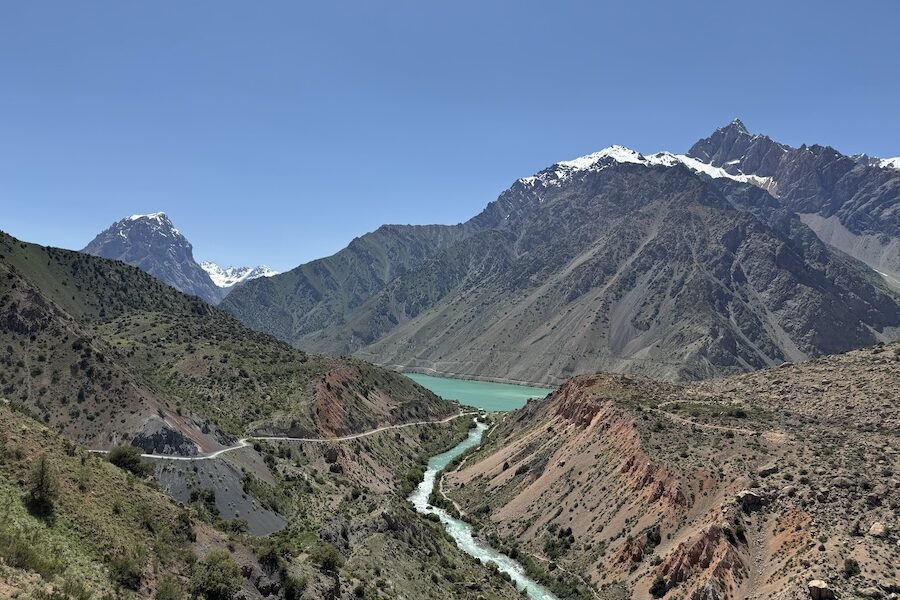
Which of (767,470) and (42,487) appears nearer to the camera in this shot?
(42,487)

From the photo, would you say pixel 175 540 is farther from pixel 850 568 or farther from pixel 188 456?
pixel 850 568

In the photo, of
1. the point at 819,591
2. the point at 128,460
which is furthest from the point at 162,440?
the point at 819,591

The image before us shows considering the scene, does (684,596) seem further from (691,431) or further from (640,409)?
(640,409)

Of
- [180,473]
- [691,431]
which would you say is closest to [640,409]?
[691,431]

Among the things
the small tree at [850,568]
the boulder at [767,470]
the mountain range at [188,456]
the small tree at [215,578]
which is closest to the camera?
the mountain range at [188,456]

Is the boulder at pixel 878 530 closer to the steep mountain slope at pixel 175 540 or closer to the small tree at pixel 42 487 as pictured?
the steep mountain slope at pixel 175 540

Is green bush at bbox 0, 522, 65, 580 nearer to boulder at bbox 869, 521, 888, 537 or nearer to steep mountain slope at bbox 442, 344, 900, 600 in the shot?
steep mountain slope at bbox 442, 344, 900, 600

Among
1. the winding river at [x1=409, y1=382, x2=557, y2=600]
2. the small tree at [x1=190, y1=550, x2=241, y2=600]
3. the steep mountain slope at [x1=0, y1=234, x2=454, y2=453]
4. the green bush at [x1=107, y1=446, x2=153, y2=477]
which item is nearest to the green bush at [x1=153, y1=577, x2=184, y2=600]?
the small tree at [x1=190, y1=550, x2=241, y2=600]

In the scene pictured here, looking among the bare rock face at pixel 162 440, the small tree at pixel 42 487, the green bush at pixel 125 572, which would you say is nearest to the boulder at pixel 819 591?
the green bush at pixel 125 572
